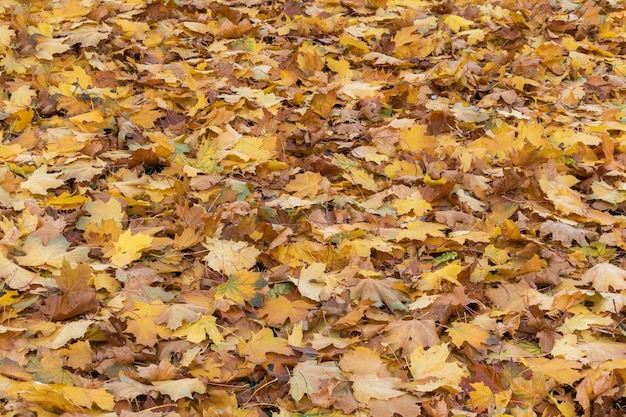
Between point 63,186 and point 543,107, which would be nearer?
point 63,186

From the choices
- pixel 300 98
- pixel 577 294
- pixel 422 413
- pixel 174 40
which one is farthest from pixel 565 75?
pixel 422 413

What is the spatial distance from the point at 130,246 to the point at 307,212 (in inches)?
27.3

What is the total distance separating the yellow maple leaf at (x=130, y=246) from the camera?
2.39 meters

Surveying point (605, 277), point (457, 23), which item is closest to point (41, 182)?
point (605, 277)

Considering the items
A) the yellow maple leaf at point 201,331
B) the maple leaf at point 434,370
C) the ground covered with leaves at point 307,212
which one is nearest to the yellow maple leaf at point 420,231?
the ground covered with leaves at point 307,212

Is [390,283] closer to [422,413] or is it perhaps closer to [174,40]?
[422,413]

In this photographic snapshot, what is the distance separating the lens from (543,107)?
3543 millimetres

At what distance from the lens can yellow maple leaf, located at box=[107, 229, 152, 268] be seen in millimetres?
2395

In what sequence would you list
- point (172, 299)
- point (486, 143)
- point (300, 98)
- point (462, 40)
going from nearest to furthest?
point (172, 299) → point (486, 143) → point (300, 98) → point (462, 40)

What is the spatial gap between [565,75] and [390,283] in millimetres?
2121

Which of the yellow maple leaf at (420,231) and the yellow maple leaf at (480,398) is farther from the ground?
the yellow maple leaf at (420,231)

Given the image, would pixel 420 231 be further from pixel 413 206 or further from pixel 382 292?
pixel 382 292

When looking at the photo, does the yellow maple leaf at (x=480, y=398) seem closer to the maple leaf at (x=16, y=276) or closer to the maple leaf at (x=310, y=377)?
the maple leaf at (x=310, y=377)

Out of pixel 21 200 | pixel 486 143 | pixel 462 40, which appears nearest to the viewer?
pixel 21 200
